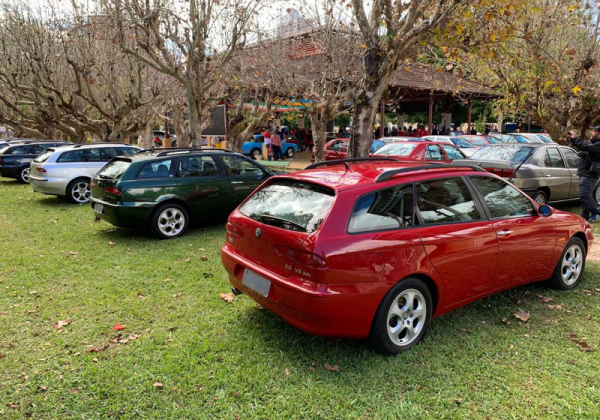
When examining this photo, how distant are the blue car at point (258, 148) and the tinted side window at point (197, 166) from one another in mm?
18297

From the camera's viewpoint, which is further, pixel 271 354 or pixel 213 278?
pixel 213 278

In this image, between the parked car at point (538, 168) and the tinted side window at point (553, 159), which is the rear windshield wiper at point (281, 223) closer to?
the parked car at point (538, 168)

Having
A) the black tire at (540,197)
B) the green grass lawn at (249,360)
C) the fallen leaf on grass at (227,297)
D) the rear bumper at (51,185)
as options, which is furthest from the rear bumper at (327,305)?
the rear bumper at (51,185)

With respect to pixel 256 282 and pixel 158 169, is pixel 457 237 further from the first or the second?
pixel 158 169

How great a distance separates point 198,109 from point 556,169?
33.2 ft

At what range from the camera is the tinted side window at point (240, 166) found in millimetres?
8359

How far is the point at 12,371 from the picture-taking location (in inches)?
134

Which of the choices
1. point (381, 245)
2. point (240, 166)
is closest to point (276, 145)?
point (240, 166)

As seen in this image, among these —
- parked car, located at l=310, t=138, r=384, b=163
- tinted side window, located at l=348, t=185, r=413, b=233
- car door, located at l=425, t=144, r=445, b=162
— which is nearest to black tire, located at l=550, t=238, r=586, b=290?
tinted side window, located at l=348, t=185, r=413, b=233

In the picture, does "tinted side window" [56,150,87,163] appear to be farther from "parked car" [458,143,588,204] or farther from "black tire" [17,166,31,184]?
"parked car" [458,143,588,204]

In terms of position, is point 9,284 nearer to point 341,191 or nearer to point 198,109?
point 341,191

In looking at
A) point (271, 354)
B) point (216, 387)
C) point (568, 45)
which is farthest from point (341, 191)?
point (568, 45)

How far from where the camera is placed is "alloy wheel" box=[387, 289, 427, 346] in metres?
3.57

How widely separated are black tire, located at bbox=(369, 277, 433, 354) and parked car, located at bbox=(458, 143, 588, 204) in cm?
666
